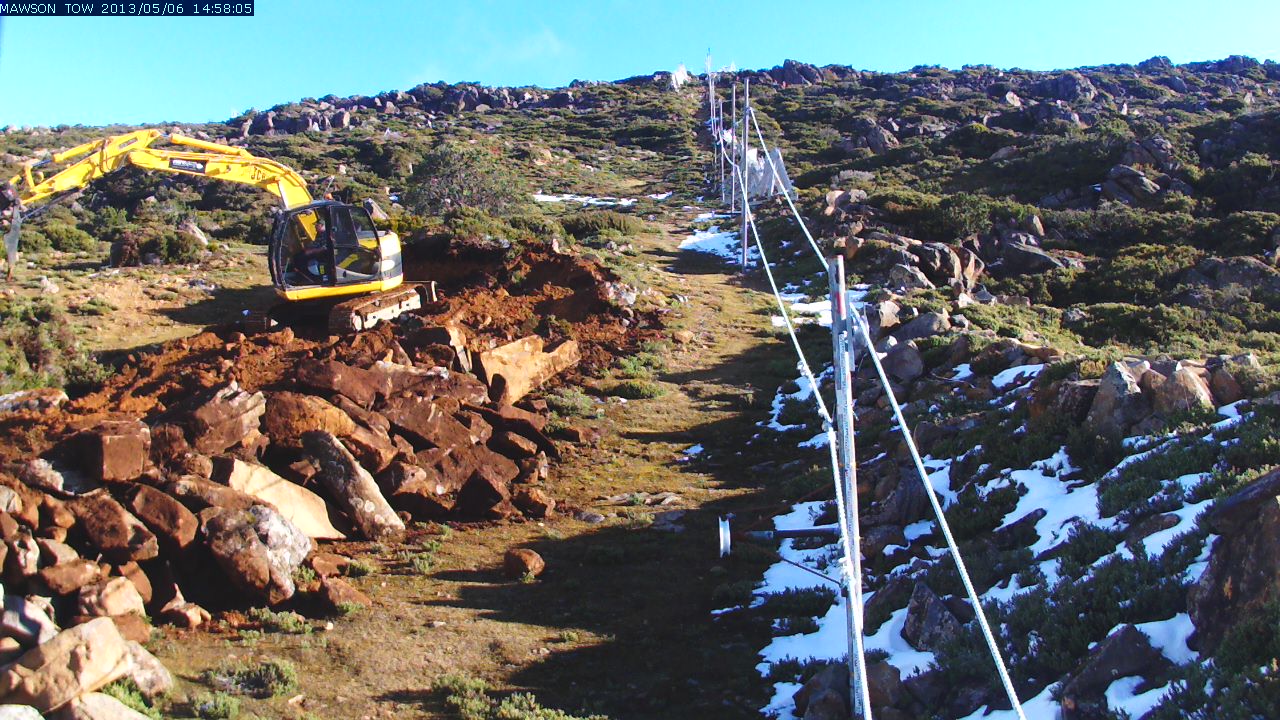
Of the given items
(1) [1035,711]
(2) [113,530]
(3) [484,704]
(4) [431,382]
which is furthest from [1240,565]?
(4) [431,382]

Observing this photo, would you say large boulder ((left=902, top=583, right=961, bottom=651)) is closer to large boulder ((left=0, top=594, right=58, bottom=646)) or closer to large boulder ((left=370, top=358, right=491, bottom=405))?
large boulder ((left=0, top=594, right=58, bottom=646))

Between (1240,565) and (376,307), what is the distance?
15.7 metres

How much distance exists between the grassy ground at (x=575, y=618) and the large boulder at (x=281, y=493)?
49 cm

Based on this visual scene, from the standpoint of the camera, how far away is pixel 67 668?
5.95 meters

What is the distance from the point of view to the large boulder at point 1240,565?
212 inches

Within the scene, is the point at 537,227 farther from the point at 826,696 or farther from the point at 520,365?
the point at 826,696

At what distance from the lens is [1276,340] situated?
58.2 feet

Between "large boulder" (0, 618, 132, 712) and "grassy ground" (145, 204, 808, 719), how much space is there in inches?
25.5

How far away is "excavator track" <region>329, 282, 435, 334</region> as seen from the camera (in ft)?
56.4

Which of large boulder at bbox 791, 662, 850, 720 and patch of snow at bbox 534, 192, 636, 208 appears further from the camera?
patch of snow at bbox 534, 192, 636, 208

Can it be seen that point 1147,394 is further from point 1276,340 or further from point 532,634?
point 1276,340

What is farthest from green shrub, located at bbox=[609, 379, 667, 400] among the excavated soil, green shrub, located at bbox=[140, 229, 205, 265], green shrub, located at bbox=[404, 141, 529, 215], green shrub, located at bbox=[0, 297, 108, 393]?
green shrub, located at bbox=[404, 141, 529, 215]

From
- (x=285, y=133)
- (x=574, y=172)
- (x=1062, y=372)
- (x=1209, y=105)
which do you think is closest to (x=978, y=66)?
(x=1209, y=105)

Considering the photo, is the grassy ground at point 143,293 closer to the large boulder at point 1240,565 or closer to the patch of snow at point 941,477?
the patch of snow at point 941,477
